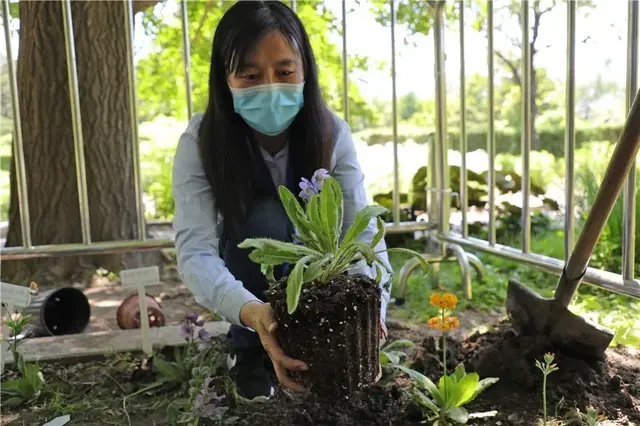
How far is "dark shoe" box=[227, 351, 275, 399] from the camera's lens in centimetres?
165

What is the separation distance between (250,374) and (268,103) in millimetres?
792

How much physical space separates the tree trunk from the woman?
1.76m

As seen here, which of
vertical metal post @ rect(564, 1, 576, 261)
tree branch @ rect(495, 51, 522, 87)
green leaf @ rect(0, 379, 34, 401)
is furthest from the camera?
tree branch @ rect(495, 51, 522, 87)

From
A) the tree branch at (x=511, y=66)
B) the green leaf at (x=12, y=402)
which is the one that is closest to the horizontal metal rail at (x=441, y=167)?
the green leaf at (x=12, y=402)

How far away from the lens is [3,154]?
568 cm

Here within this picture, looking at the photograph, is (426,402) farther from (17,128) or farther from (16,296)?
(17,128)

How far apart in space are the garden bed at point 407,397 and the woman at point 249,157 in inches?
7.5

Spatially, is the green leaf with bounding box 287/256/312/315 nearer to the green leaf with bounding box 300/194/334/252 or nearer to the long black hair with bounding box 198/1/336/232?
the green leaf with bounding box 300/194/334/252

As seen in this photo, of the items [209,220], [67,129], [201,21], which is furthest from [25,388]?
[201,21]

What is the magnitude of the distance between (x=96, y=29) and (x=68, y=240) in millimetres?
1195

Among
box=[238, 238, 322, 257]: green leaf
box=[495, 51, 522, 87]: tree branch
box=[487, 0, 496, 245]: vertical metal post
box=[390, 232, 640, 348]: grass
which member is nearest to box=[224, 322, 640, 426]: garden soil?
box=[390, 232, 640, 348]: grass

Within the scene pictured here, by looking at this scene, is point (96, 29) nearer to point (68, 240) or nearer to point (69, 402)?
point (68, 240)

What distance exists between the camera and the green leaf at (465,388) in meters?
1.38

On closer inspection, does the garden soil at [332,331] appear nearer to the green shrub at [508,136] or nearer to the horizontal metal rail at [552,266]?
the horizontal metal rail at [552,266]
